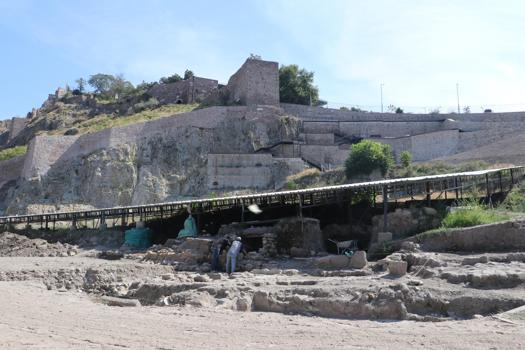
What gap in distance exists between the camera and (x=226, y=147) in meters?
41.8

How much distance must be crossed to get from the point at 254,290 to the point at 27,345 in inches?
205

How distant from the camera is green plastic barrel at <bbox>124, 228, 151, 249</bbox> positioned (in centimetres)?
2395

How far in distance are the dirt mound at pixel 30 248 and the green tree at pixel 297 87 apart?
32.0 m

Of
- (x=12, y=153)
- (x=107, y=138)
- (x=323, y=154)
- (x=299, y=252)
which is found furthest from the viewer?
(x=12, y=153)

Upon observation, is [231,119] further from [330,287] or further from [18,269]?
[330,287]

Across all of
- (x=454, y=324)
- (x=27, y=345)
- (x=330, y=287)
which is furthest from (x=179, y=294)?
(x=454, y=324)

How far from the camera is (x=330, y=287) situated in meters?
10.4

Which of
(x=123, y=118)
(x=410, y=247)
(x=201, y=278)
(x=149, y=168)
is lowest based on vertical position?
(x=201, y=278)

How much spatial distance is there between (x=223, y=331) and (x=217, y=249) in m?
8.49

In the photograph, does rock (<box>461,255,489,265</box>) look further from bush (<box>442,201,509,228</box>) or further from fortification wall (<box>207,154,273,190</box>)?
fortification wall (<box>207,154,273,190</box>)

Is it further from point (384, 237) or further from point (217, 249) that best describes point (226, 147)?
point (384, 237)

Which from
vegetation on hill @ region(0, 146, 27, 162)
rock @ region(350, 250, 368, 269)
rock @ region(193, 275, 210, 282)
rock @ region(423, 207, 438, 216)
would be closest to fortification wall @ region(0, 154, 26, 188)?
vegetation on hill @ region(0, 146, 27, 162)

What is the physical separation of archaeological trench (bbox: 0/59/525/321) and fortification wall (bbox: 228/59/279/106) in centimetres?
10

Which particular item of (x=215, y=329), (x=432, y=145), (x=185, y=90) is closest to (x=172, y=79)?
(x=185, y=90)
